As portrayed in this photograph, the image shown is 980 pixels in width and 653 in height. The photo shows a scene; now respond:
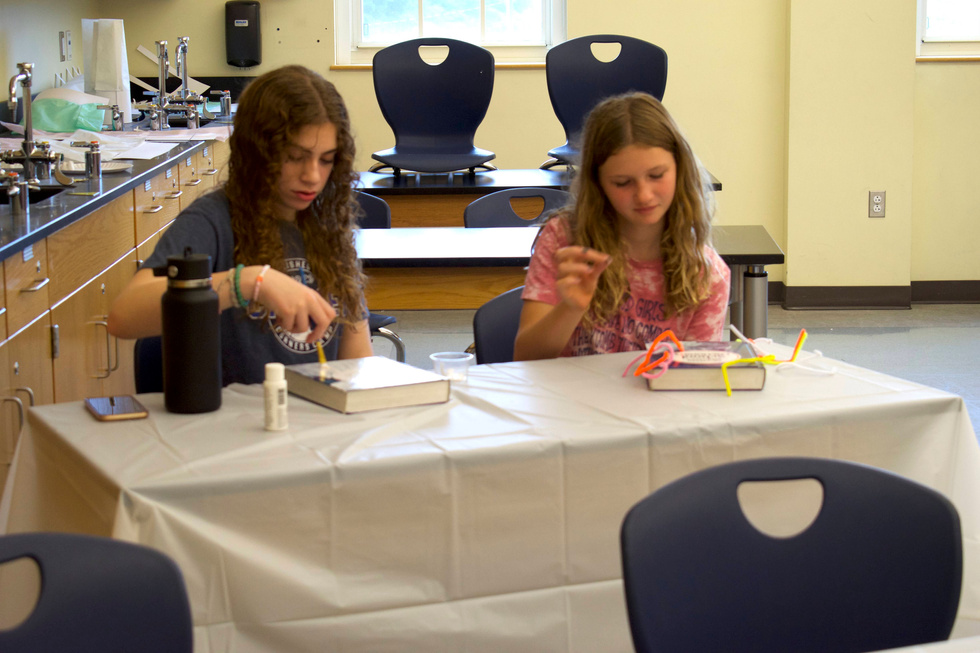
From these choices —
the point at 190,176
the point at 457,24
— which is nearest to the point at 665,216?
the point at 190,176

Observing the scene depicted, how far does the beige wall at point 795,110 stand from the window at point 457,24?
140 mm

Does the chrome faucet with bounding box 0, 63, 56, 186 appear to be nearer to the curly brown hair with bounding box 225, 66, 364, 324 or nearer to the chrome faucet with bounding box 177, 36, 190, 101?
the curly brown hair with bounding box 225, 66, 364, 324

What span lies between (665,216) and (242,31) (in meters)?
3.76

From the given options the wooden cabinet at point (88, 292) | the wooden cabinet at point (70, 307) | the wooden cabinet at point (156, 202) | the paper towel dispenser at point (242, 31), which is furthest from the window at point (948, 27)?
the wooden cabinet at point (88, 292)

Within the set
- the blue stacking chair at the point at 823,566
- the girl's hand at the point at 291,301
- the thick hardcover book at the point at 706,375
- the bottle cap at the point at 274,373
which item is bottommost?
the blue stacking chair at the point at 823,566

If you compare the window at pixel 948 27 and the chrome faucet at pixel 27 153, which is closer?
the chrome faucet at pixel 27 153

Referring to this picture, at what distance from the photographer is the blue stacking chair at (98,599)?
0.84 m

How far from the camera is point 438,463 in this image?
1229 millimetres

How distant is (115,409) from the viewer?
1320mm

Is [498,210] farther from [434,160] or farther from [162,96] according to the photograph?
[162,96]

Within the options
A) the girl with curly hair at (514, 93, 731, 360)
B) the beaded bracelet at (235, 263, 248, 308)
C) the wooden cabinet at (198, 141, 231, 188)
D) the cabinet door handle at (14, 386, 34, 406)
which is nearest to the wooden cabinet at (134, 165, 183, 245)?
the wooden cabinet at (198, 141, 231, 188)

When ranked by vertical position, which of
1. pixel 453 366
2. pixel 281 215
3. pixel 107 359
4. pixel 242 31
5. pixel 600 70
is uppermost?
pixel 242 31

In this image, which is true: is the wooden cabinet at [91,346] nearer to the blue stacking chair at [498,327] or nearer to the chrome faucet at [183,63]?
the blue stacking chair at [498,327]

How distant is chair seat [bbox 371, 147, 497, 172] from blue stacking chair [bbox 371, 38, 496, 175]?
11 mm
